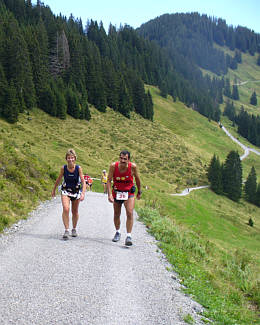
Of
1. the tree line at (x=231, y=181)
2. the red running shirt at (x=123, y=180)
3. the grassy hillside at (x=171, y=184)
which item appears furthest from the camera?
the tree line at (x=231, y=181)

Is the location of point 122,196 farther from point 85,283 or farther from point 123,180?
point 85,283

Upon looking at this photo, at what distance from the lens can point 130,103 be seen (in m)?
85.4

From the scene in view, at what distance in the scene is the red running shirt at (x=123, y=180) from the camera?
765 cm

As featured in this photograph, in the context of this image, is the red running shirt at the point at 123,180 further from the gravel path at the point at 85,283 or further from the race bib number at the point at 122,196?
the gravel path at the point at 85,283

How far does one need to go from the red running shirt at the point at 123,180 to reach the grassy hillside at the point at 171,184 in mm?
2359

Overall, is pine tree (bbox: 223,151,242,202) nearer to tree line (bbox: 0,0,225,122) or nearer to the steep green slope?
the steep green slope

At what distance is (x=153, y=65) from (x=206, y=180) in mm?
98743

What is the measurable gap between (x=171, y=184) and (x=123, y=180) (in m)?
46.0

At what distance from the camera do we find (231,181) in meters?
69.4

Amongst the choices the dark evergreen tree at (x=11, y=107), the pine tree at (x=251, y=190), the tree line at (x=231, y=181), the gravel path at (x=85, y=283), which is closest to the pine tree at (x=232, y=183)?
the tree line at (x=231, y=181)

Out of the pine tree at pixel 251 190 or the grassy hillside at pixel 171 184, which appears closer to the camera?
the grassy hillside at pixel 171 184

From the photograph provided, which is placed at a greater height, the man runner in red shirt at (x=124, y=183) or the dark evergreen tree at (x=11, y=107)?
the dark evergreen tree at (x=11, y=107)

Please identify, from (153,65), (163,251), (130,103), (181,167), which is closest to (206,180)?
(181,167)

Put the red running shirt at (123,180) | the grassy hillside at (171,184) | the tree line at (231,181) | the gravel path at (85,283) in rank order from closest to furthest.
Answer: the gravel path at (85,283) < the grassy hillside at (171,184) < the red running shirt at (123,180) < the tree line at (231,181)
